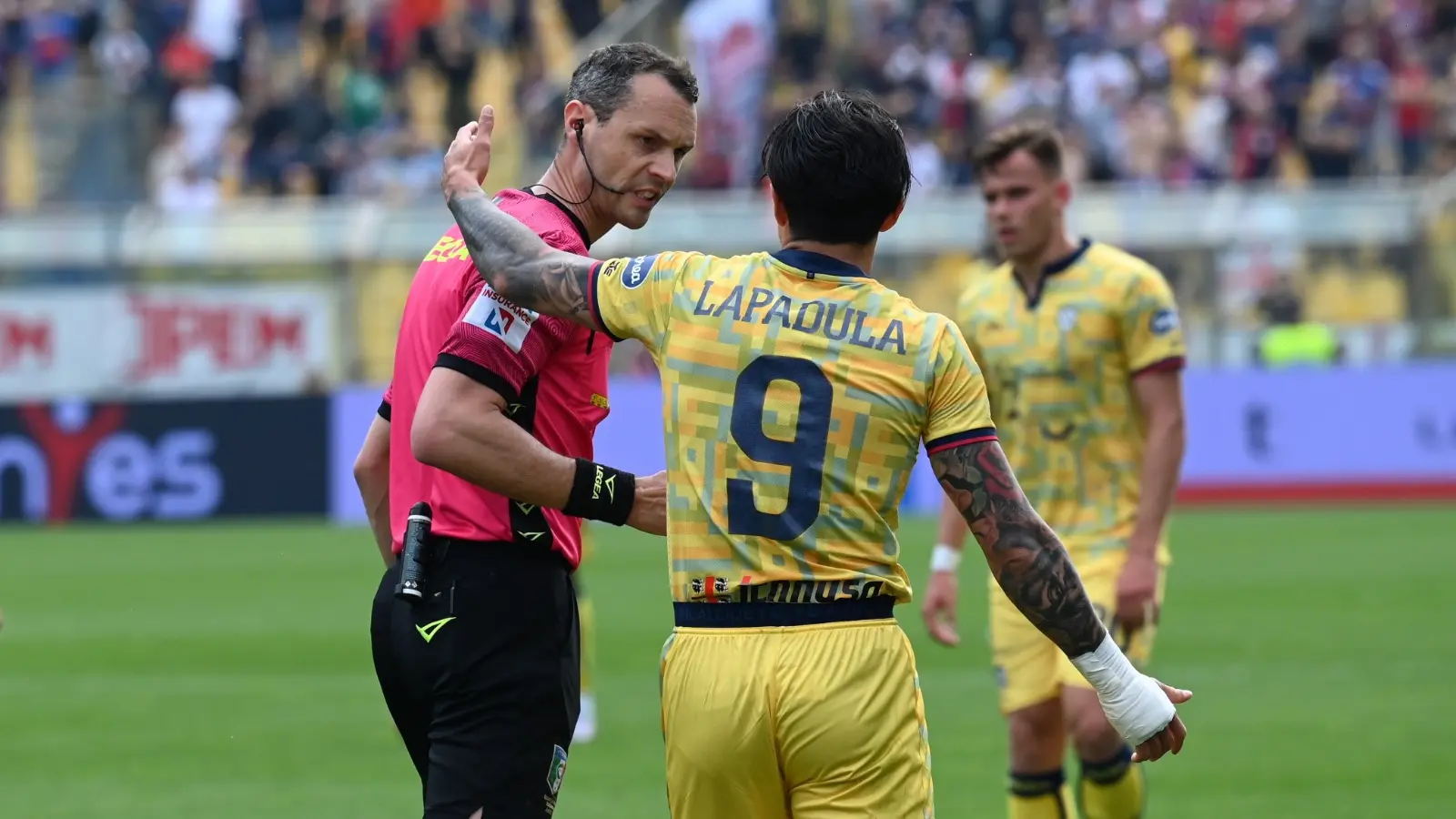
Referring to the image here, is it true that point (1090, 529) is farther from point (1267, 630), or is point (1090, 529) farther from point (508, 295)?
point (1267, 630)

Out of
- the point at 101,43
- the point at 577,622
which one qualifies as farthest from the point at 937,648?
the point at 101,43

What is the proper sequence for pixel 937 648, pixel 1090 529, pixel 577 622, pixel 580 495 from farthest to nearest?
1. pixel 937 648
2. pixel 1090 529
3. pixel 577 622
4. pixel 580 495

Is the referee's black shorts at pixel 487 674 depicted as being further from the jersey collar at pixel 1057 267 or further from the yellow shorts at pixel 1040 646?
the jersey collar at pixel 1057 267

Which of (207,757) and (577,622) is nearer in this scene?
(577,622)

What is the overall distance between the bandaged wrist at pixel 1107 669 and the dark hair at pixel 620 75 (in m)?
1.55

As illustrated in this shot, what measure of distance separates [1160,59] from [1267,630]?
13.6 m

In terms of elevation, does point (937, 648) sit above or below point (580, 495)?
below

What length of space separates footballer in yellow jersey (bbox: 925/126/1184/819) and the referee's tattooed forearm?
10.2ft

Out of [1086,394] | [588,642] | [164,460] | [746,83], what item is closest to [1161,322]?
[1086,394]

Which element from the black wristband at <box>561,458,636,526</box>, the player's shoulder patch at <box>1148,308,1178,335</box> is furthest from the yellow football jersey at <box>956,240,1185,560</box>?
the black wristband at <box>561,458,636,526</box>

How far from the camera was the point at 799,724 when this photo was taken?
4301 millimetres

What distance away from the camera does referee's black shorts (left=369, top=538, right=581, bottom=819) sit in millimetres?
4621

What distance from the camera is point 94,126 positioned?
2623 cm

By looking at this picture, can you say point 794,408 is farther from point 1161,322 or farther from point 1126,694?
point 1161,322
